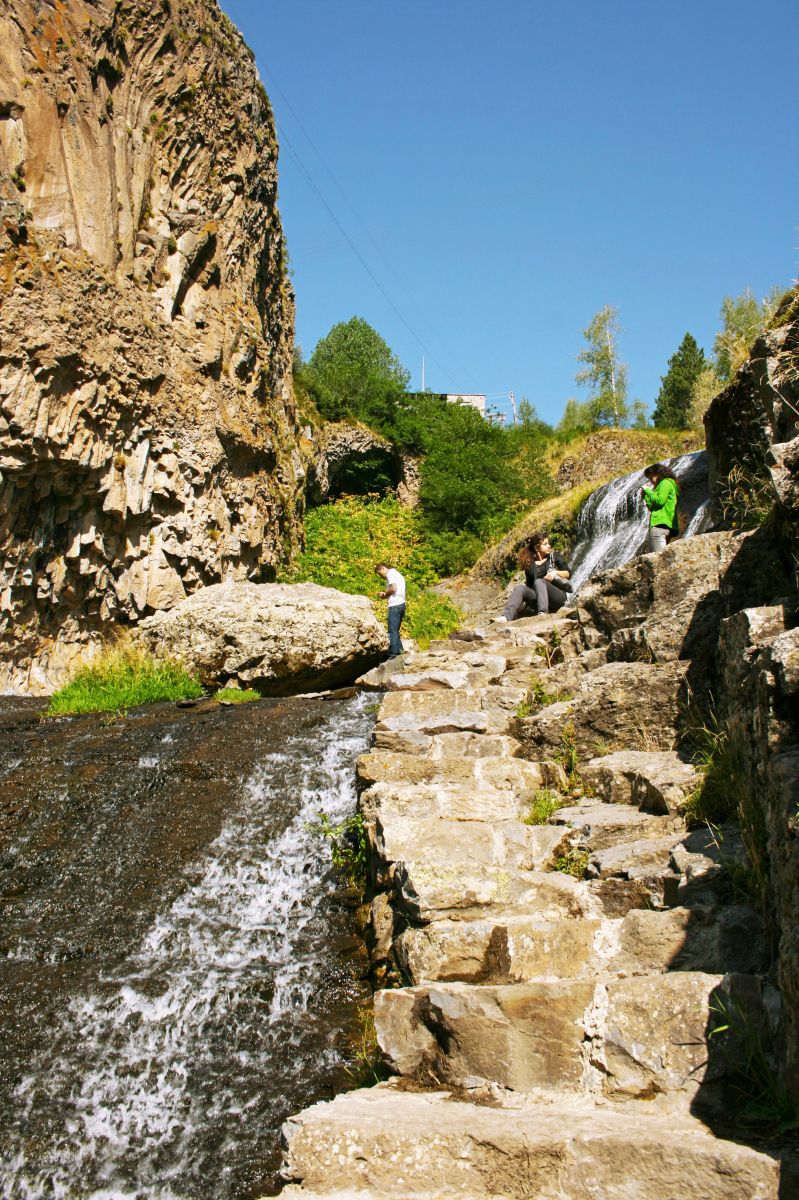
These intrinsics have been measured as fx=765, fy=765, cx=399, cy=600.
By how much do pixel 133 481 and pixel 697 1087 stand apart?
10795mm

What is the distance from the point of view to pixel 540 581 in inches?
443

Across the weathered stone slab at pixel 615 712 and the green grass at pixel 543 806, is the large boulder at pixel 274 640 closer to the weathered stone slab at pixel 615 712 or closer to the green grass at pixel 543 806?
the weathered stone slab at pixel 615 712

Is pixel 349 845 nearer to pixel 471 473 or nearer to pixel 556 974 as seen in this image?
pixel 556 974

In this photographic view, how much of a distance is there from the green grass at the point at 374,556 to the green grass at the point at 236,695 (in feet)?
16.8

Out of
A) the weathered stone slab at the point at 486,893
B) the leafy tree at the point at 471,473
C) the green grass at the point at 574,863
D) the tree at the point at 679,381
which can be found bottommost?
the weathered stone slab at the point at 486,893

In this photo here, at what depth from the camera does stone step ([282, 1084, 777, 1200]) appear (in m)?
2.32

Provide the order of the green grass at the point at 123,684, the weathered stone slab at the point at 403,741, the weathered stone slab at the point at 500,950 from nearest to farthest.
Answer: the weathered stone slab at the point at 500,950, the weathered stone slab at the point at 403,741, the green grass at the point at 123,684

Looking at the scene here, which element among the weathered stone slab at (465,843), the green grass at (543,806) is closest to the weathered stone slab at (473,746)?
the green grass at (543,806)

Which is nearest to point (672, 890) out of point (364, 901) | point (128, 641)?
point (364, 901)

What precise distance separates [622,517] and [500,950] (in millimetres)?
11913

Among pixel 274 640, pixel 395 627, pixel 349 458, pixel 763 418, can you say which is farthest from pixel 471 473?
pixel 763 418

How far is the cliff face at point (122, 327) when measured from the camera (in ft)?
34.0

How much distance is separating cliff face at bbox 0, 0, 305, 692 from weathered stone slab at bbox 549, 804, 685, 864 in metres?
8.44

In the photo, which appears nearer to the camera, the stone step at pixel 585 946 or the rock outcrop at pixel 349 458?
the stone step at pixel 585 946
